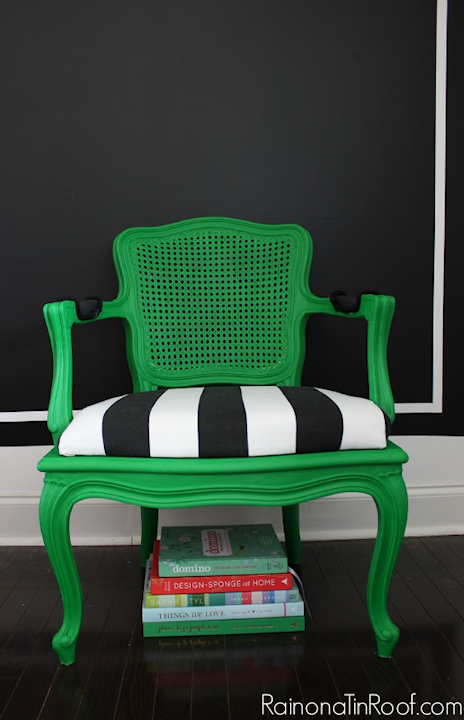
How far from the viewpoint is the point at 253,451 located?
1.35 metres

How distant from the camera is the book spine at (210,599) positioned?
1.57 meters

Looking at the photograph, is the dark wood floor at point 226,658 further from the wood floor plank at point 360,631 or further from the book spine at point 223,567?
the book spine at point 223,567

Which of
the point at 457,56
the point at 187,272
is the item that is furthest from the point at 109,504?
the point at 457,56

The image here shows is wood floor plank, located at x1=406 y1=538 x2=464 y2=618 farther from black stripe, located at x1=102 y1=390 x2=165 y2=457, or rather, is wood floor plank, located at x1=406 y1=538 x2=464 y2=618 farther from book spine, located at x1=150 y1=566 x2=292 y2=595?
black stripe, located at x1=102 y1=390 x2=165 y2=457

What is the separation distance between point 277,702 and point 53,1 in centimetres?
204

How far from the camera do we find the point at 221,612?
1.57m

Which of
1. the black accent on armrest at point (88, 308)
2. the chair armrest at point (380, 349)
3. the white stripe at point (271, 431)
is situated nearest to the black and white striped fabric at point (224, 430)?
the white stripe at point (271, 431)

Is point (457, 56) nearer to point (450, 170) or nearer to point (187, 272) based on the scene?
point (450, 170)

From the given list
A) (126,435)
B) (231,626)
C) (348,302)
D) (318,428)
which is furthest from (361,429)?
(231,626)

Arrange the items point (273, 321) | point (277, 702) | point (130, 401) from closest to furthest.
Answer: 1. point (277, 702)
2. point (130, 401)
3. point (273, 321)

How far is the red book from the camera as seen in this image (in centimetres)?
157

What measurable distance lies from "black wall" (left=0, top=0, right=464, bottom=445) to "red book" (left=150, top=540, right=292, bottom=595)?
0.77 metres

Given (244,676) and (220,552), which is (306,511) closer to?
(220,552)

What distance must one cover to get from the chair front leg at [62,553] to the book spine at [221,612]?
19 centimetres
